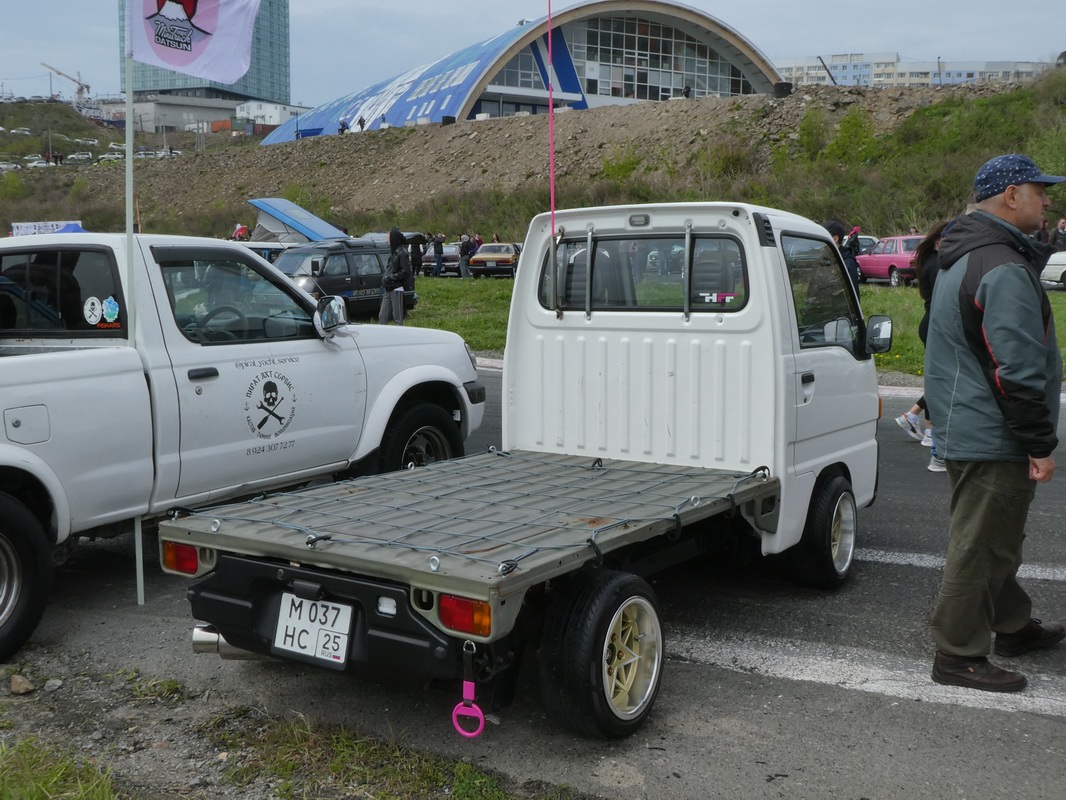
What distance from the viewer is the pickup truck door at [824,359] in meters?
4.94

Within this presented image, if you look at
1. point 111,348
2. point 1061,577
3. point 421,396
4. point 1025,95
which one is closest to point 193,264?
point 111,348

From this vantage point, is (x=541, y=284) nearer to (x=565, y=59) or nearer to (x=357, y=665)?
(x=357, y=665)

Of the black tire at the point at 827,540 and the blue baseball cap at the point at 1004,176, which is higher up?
the blue baseball cap at the point at 1004,176

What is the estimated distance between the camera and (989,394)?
388 cm

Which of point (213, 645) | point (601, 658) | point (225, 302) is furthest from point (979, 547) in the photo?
point (225, 302)

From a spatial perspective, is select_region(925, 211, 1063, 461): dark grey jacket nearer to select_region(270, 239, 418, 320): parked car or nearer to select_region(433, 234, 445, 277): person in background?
select_region(270, 239, 418, 320): parked car

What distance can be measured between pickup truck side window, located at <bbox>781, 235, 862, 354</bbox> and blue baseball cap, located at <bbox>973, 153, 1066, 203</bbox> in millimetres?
1119

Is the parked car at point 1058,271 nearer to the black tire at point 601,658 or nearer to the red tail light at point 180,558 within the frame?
the black tire at point 601,658

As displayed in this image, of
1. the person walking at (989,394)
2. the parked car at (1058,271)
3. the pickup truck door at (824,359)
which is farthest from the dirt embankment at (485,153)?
the person walking at (989,394)

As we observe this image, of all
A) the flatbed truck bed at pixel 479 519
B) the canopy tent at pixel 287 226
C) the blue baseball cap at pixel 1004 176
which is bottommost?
the flatbed truck bed at pixel 479 519

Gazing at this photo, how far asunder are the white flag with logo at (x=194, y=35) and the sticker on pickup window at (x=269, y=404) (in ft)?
5.26

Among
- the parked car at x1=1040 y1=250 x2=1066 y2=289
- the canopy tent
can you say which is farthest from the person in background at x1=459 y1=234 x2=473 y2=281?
the parked car at x1=1040 y1=250 x2=1066 y2=289

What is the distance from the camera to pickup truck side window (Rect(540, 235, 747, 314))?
495 centimetres

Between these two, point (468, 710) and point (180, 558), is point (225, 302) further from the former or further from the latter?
point (468, 710)
